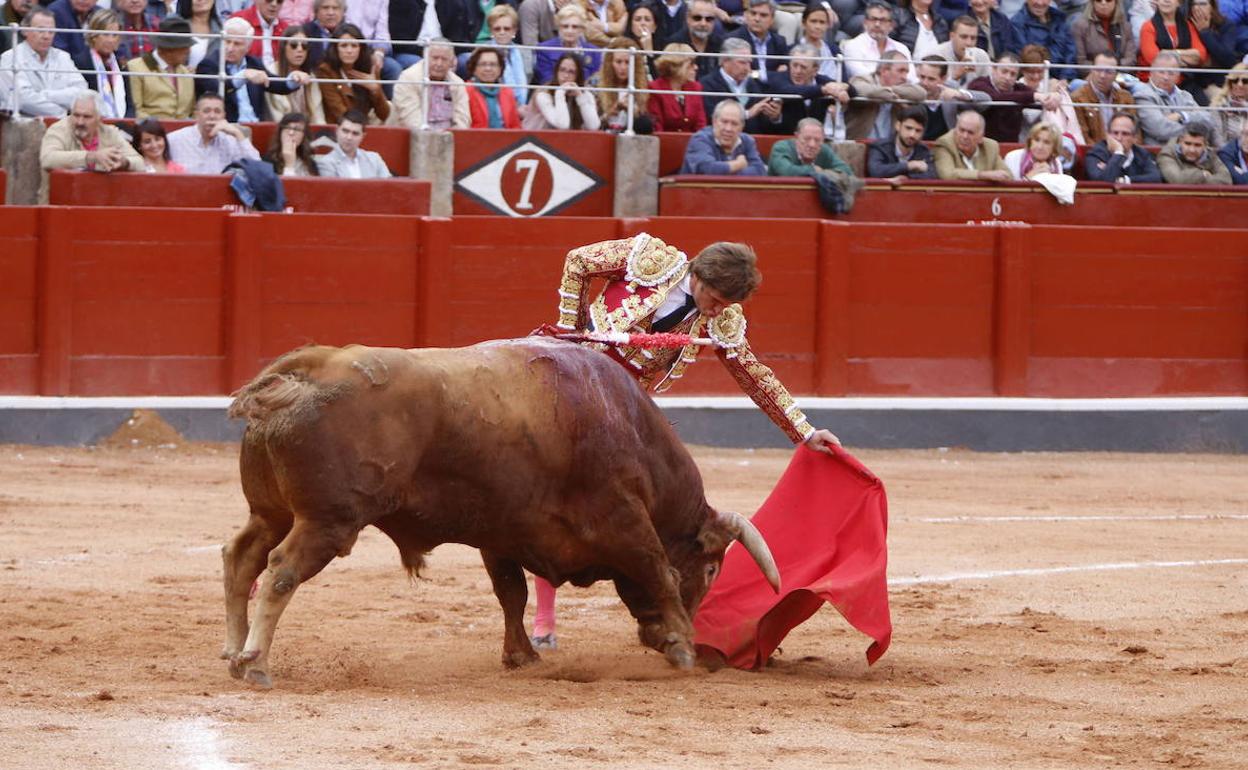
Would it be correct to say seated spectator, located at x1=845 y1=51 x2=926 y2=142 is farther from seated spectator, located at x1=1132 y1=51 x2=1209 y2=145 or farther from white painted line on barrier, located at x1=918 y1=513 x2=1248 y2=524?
white painted line on barrier, located at x1=918 y1=513 x2=1248 y2=524

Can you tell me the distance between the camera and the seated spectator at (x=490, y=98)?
1074cm

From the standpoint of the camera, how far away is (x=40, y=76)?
387 inches

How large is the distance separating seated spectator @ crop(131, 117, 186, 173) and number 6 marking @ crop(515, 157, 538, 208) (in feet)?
6.41

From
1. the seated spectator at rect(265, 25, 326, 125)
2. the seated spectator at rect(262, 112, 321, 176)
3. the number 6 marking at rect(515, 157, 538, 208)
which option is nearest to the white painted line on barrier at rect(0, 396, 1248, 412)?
the seated spectator at rect(262, 112, 321, 176)

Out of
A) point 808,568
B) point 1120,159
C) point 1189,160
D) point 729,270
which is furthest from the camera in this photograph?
point 1189,160

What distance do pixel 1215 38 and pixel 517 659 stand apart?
368 inches

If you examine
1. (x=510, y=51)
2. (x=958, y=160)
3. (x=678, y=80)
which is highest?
(x=510, y=51)

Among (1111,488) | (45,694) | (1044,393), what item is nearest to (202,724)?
(45,694)

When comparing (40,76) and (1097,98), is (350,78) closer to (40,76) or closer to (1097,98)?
(40,76)

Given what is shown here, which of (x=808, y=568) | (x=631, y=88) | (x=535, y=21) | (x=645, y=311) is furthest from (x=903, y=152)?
(x=645, y=311)

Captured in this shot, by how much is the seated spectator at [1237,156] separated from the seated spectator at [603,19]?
3744 millimetres

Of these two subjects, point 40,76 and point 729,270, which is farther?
point 40,76

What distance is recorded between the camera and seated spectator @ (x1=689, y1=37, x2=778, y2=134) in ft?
36.3

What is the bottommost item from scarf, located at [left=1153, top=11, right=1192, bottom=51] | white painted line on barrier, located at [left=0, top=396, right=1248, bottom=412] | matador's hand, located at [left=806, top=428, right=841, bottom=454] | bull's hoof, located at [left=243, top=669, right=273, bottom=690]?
bull's hoof, located at [left=243, top=669, right=273, bottom=690]
